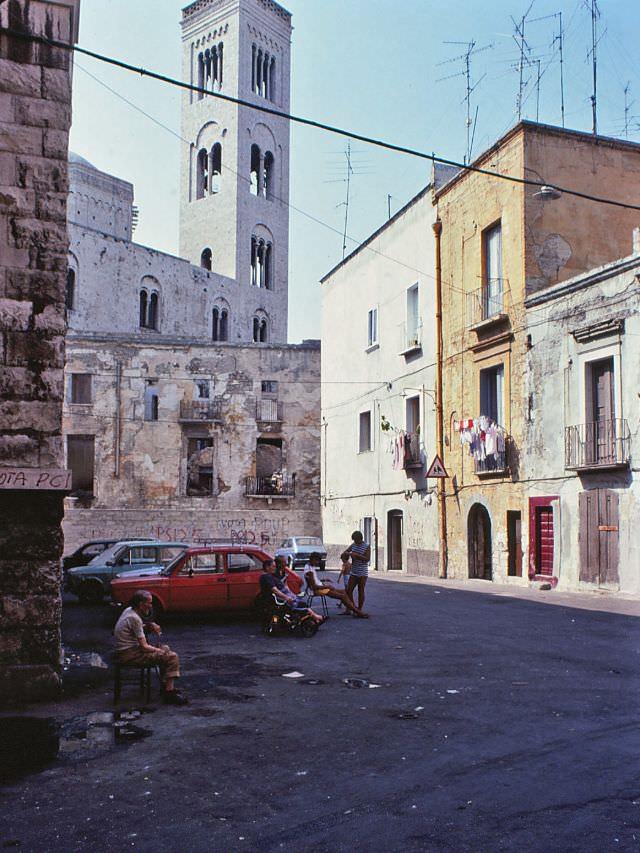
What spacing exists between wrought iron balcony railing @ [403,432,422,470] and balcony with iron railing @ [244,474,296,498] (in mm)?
14153

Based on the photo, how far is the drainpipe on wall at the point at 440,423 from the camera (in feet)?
91.5

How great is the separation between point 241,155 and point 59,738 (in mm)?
61664

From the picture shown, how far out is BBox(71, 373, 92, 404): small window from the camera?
43.0 m

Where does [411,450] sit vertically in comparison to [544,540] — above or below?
above

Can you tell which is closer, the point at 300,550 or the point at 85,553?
the point at 85,553

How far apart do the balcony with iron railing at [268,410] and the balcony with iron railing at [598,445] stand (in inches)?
920

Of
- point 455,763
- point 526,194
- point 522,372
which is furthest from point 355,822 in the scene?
point 526,194

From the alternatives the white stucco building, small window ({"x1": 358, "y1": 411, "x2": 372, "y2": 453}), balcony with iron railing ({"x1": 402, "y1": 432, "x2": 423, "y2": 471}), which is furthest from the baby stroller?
small window ({"x1": 358, "y1": 411, "x2": 372, "y2": 453})

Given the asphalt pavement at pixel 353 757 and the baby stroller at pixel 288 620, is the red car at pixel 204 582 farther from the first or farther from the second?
the asphalt pavement at pixel 353 757

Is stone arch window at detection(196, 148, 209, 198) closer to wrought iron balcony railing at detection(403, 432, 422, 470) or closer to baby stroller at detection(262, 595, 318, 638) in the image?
wrought iron balcony railing at detection(403, 432, 422, 470)

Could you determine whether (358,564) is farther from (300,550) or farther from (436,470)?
(300,550)

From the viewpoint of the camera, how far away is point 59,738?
7.41 meters

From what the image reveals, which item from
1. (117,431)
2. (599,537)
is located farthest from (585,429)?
(117,431)

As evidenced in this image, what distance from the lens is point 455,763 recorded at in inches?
255
